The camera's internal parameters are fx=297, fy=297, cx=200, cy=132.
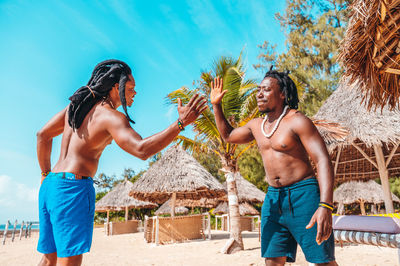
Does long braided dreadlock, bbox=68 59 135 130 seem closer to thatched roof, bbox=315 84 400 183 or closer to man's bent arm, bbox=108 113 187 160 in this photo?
man's bent arm, bbox=108 113 187 160

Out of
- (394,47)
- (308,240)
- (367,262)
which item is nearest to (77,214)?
(308,240)

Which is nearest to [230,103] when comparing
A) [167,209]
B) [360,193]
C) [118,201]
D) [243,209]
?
[360,193]

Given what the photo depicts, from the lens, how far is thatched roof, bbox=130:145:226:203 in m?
12.5

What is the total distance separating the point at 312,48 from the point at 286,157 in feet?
67.8

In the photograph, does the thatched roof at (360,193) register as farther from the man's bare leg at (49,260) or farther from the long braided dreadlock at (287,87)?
the man's bare leg at (49,260)

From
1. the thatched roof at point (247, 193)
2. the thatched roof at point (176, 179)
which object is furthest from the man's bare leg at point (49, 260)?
the thatched roof at point (247, 193)

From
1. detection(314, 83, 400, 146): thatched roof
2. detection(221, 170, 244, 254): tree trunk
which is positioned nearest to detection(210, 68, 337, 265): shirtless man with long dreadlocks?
detection(314, 83, 400, 146): thatched roof

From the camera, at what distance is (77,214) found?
176 cm

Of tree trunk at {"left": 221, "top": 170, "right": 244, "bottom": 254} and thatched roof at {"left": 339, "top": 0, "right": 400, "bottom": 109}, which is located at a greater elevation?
thatched roof at {"left": 339, "top": 0, "right": 400, "bottom": 109}

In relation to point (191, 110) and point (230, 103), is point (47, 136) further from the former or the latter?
point (230, 103)

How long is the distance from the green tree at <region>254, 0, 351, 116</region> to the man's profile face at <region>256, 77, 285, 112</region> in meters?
17.2

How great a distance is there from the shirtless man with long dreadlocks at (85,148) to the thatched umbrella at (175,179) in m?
10.6

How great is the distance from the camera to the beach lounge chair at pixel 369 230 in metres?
3.14

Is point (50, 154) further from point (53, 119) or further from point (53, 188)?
point (53, 188)
